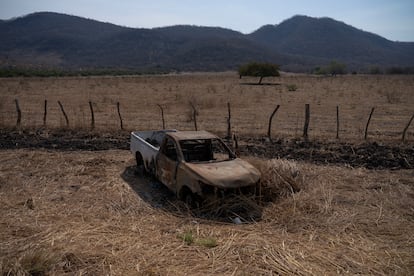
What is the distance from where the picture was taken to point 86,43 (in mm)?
187250

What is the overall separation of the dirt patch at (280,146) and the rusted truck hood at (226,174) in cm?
415

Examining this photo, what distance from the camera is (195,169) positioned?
7.62 metres

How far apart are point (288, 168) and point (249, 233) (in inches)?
120

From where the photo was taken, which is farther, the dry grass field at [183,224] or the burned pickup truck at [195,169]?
the burned pickup truck at [195,169]

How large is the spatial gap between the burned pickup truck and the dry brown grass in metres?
0.52

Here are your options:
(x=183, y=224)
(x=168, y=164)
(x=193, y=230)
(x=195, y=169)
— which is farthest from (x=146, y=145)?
(x=193, y=230)

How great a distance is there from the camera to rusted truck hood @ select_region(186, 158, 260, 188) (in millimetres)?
7293

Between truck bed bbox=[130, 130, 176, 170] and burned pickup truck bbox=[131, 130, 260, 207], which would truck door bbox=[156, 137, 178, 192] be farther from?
truck bed bbox=[130, 130, 176, 170]

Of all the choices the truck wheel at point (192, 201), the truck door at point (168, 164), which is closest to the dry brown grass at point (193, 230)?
the truck wheel at point (192, 201)

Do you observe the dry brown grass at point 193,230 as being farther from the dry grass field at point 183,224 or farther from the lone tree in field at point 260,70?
the lone tree in field at point 260,70

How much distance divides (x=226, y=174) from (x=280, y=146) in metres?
6.30

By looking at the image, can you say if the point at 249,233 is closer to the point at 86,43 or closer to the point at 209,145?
the point at 209,145

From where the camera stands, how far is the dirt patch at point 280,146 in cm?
1177

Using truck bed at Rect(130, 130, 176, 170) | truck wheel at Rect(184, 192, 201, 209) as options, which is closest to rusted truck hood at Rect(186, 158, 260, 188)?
truck wheel at Rect(184, 192, 201, 209)
